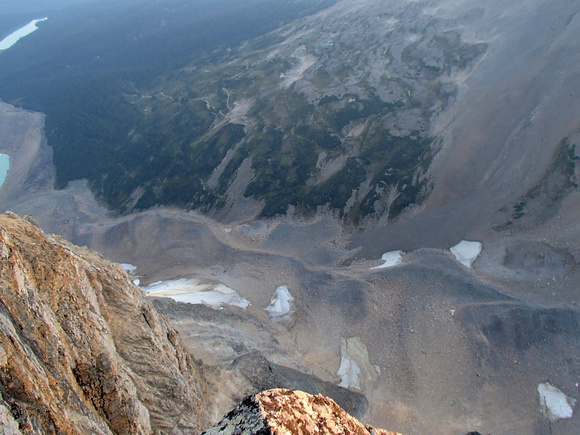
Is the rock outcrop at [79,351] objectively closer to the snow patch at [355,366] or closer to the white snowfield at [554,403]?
the snow patch at [355,366]

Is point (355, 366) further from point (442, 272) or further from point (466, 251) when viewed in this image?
point (466, 251)

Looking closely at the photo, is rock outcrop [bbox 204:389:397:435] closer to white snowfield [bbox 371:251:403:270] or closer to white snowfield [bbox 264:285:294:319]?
white snowfield [bbox 264:285:294:319]

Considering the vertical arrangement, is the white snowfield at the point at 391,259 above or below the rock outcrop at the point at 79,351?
below

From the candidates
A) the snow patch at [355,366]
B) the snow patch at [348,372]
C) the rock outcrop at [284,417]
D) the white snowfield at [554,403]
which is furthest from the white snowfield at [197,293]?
the rock outcrop at [284,417]

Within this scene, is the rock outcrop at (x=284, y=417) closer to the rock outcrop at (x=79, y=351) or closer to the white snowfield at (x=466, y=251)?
the rock outcrop at (x=79, y=351)

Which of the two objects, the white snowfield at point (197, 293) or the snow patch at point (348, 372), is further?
the white snowfield at point (197, 293)

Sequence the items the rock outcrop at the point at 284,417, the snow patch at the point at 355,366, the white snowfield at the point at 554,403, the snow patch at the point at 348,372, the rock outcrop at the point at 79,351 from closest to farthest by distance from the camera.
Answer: the rock outcrop at the point at 284,417 < the rock outcrop at the point at 79,351 < the white snowfield at the point at 554,403 < the snow patch at the point at 348,372 < the snow patch at the point at 355,366

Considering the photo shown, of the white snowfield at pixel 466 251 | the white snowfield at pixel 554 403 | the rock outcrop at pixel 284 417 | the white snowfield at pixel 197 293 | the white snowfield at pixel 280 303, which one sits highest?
the rock outcrop at pixel 284 417

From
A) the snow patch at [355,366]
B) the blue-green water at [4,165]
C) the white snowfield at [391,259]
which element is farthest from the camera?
the blue-green water at [4,165]
